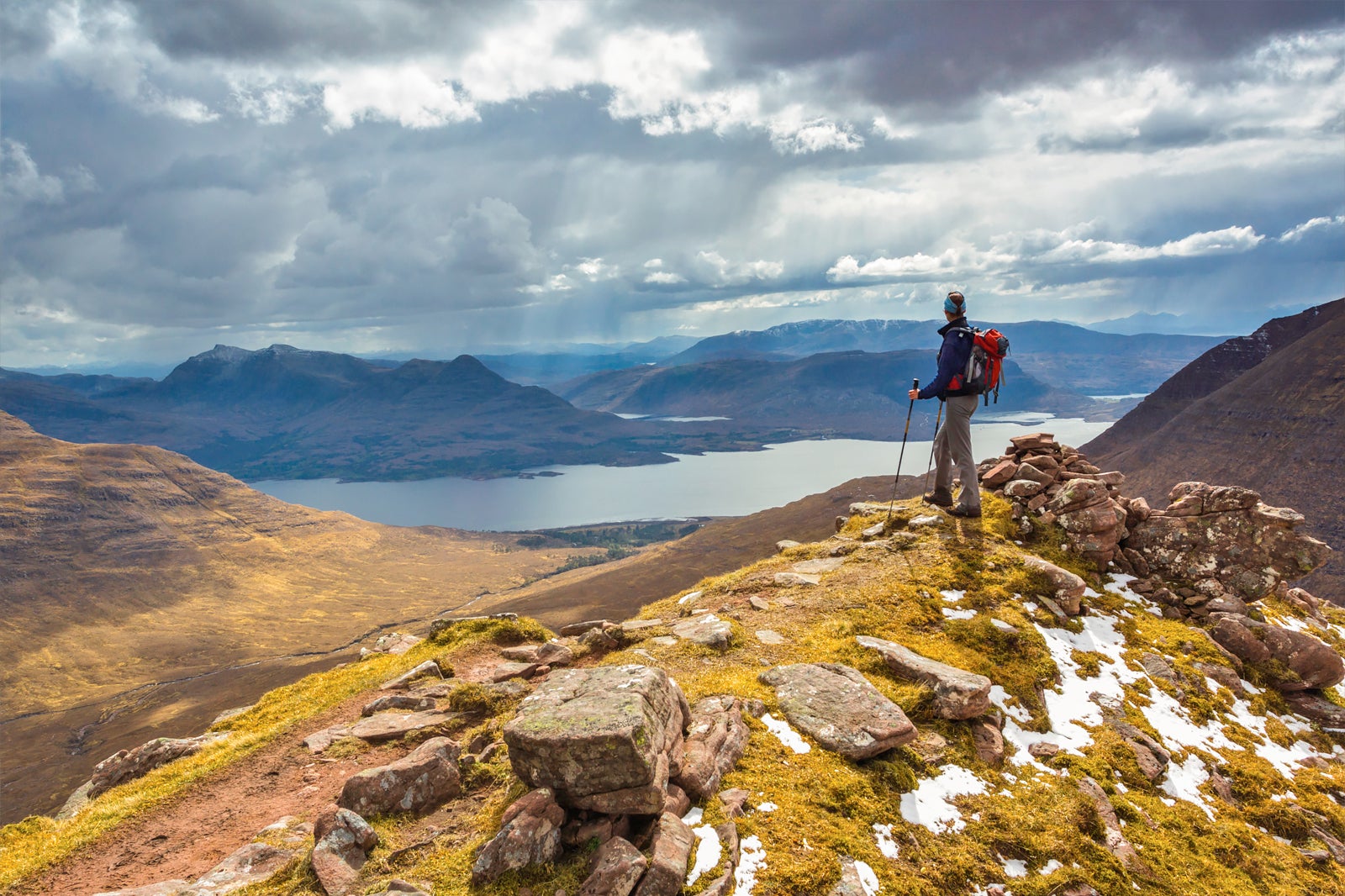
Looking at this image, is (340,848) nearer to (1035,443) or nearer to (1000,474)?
(1000,474)

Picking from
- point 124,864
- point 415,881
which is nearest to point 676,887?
point 415,881

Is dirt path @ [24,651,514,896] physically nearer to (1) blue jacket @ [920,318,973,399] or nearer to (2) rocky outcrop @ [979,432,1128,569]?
(1) blue jacket @ [920,318,973,399]

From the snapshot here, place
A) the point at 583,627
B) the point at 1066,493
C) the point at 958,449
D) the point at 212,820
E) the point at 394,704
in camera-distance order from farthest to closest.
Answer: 1. the point at 1066,493
2. the point at 958,449
3. the point at 583,627
4. the point at 394,704
5. the point at 212,820

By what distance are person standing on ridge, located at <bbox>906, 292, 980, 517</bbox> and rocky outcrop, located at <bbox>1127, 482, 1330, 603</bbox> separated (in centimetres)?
445

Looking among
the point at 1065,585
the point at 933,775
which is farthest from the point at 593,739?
the point at 1065,585

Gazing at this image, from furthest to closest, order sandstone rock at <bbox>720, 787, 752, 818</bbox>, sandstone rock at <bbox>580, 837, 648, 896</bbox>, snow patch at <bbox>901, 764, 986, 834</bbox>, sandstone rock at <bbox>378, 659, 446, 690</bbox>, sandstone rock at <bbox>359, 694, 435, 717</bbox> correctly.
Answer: sandstone rock at <bbox>378, 659, 446, 690</bbox>
sandstone rock at <bbox>359, 694, 435, 717</bbox>
snow patch at <bbox>901, 764, 986, 834</bbox>
sandstone rock at <bbox>720, 787, 752, 818</bbox>
sandstone rock at <bbox>580, 837, 648, 896</bbox>

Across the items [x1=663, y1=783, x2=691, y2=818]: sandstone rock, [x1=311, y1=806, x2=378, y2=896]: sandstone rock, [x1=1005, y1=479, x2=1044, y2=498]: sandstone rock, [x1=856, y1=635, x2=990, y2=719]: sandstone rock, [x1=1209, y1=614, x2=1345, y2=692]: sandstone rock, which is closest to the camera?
[x1=311, y1=806, x2=378, y2=896]: sandstone rock

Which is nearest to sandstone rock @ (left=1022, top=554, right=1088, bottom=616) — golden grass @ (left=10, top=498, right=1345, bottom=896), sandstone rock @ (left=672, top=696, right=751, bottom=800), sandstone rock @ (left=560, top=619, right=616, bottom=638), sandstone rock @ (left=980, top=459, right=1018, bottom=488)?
golden grass @ (left=10, top=498, right=1345, bottom=896)

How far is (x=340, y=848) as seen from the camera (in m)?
6.95

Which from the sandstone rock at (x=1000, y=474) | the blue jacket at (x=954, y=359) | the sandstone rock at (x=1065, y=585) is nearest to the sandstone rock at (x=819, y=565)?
the sandstone rock at (x=1065, y=585)

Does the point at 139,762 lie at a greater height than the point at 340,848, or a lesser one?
lesser

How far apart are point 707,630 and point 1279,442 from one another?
182 m

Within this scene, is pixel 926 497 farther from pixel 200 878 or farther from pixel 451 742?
pixel 200 878

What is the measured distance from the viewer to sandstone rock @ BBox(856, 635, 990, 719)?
30.3 ft
